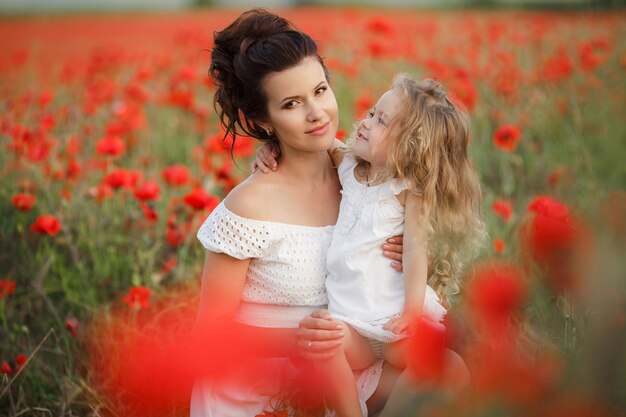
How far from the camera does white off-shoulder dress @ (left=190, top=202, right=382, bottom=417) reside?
1.87m

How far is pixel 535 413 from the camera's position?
43cm

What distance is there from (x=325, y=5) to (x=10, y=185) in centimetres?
1208

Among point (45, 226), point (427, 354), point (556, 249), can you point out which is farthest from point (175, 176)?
point (556, 249)

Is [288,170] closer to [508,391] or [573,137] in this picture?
[508,391]

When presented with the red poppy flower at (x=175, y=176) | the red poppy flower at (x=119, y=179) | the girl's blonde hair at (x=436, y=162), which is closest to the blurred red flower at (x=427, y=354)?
the girl's blonde hair at (x=436, y=162)

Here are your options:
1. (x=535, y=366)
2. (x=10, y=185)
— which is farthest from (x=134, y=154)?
(x=535, y=366)

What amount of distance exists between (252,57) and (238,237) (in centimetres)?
45

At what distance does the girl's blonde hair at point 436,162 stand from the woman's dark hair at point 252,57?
29cm

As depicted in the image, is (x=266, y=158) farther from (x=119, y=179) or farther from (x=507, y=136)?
(x=507, y=136)

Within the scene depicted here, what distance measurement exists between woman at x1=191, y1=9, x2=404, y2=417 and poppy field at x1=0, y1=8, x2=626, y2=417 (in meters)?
0.17

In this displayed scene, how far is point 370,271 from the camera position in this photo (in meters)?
1.78

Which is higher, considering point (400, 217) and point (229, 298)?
point (400, 217)

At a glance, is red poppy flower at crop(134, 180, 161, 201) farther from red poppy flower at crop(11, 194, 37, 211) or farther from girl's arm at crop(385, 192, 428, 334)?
girl's arm at crop(385, 192, 428, 334)

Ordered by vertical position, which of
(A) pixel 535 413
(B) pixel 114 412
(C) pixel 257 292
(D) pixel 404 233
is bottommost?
(B) pixel 114 412
